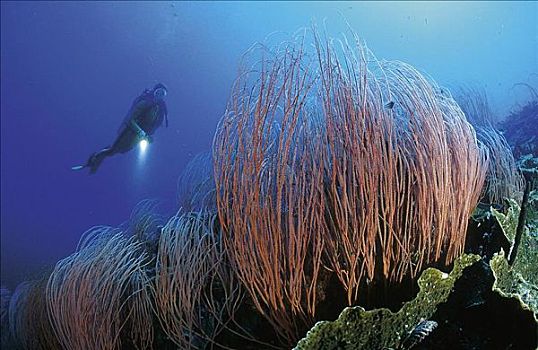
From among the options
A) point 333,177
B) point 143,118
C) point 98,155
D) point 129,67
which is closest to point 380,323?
point 333,177

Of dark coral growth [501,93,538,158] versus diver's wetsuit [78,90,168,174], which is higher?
diver's wetsuit [78,90,168,174]

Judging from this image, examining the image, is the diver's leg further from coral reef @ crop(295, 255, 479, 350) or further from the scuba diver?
coral reef @ crop(295, 255, 479, 350)

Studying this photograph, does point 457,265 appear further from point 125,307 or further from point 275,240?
point 125,307

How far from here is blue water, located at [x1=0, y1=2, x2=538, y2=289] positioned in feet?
195

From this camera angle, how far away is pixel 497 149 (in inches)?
144

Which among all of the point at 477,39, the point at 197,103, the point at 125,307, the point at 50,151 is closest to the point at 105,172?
the point at 50,151

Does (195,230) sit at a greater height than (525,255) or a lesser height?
greater

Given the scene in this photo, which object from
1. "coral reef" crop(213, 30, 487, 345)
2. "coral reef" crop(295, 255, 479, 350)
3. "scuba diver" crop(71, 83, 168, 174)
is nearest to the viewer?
"coral reef" crop(295, 255, 479, 350)

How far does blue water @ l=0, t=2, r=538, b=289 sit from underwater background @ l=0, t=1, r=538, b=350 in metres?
0.16

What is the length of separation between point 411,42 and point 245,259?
291ft

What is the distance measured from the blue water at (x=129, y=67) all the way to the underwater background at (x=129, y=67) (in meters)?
0.16

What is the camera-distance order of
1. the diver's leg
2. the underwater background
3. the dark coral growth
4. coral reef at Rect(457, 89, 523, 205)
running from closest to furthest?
coral reef at Rect(457, 89, 523, 205)
the dark coral growth
the diver's leg
the underwater background

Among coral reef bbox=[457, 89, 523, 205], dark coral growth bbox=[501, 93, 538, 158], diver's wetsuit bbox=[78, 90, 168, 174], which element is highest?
diver's wetsuit bbox=[78, 90, 168, 174]

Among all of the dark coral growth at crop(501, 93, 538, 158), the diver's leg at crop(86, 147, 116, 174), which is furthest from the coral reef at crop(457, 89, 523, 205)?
the diver's leg at crop(86, 147, 116, 174)
